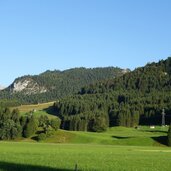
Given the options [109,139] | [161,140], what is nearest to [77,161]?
[161,140]

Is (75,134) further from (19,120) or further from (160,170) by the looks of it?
(160,170)

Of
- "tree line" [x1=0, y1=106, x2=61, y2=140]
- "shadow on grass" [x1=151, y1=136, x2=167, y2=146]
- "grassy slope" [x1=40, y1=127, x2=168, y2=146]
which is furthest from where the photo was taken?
"tree line" [x1=0, y1=106, x2=61, y2=140]

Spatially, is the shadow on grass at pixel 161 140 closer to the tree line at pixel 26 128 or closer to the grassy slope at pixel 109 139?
the grassy slope at pixel 109 139

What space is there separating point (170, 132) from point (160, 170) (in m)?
79.6

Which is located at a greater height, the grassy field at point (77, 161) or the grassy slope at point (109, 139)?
the grassy slope at point (109, 139)

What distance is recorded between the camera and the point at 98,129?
182500 mm

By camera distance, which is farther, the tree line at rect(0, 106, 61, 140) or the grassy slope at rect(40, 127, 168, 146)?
the tree line at rect(0, 106, 61, 140)

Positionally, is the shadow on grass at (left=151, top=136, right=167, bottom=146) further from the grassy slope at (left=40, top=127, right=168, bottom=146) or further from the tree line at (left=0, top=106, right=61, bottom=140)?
the tree line at (left=0, top=106, right=61, bottom=140)

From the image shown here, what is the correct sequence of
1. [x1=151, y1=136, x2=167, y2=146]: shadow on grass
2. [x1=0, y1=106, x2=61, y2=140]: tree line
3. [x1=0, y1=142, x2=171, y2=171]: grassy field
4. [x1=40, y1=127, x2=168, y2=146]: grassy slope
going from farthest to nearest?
[x1=0, y1=106, x2=61, y2=140]: tree line < [x1=40, y1=127, x2=168, y2=146]: grassy slope < [x1=151, y1=136, x2=167, y2=146]: shadow on grass < [x1=0, y1=142, x2=171, y2=171]: grassy field

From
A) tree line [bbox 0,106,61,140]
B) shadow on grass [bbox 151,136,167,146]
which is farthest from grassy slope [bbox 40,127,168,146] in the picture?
tree line [bbox 0,106,61,140]

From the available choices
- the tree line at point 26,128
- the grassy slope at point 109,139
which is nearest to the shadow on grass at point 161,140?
the grassy slope at point 109,139

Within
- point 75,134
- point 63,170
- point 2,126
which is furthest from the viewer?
point 2,126

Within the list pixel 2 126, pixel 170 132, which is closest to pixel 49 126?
pixel 2 126

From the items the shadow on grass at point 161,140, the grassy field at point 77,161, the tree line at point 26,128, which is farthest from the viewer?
the tree line at point 26,128
